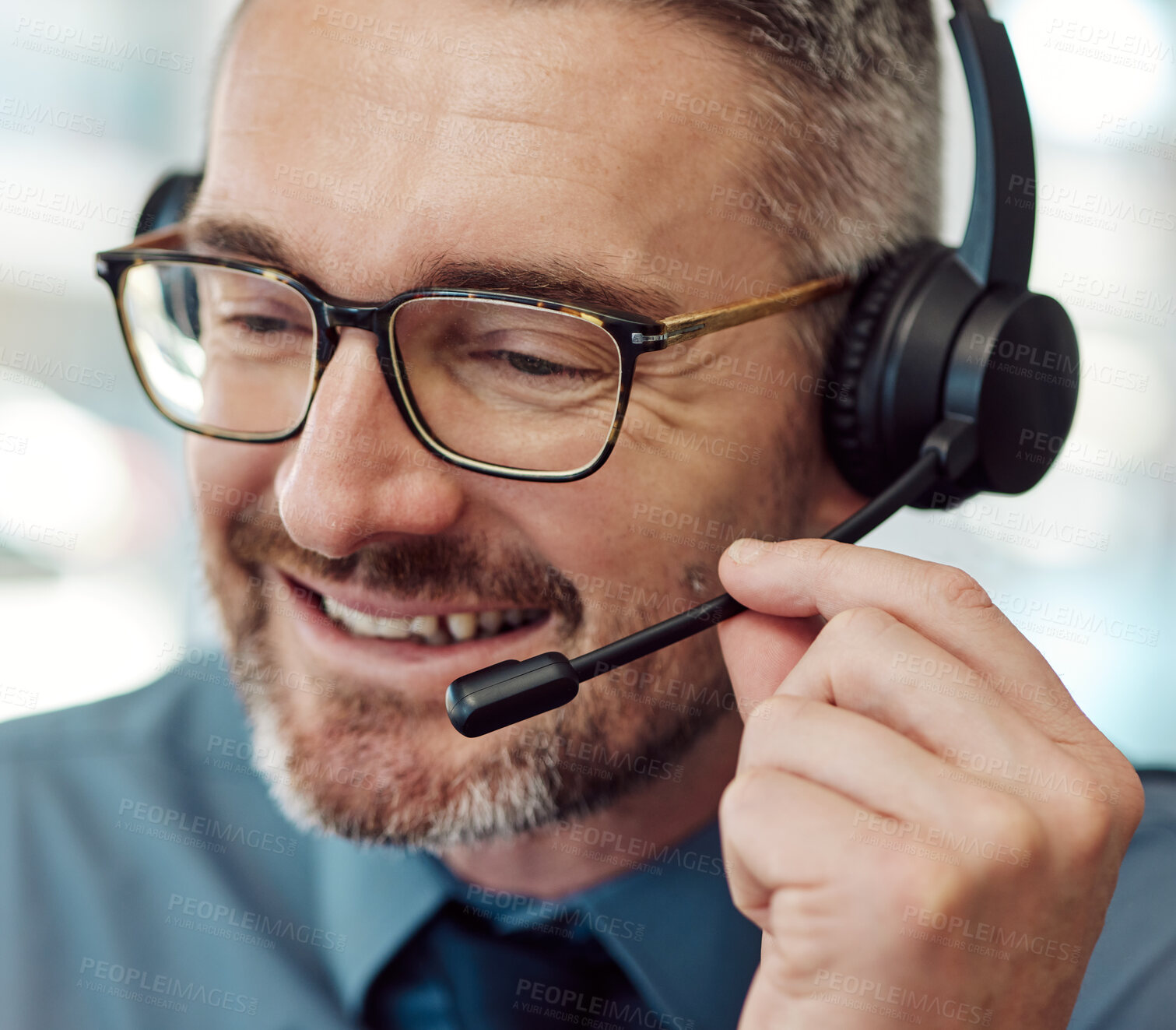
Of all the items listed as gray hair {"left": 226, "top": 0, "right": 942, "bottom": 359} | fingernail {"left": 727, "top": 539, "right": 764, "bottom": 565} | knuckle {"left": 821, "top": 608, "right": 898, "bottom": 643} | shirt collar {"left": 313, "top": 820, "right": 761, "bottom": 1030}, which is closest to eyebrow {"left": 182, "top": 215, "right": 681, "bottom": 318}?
gray hair {"left": 226, "top": 0, "right": 942, "bottom": 359}

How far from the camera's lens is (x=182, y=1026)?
1.13 m

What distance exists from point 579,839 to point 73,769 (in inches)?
29.5

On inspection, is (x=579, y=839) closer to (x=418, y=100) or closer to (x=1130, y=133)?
(x=418, y=100)

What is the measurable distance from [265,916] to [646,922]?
1.59 feet

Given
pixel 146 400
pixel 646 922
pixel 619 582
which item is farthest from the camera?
pixel 146 400

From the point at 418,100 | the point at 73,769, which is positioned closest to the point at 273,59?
the point at 418,100

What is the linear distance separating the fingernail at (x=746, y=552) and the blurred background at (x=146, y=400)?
4.38ft

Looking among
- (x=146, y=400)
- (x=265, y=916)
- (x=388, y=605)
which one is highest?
(x=388, y=605)

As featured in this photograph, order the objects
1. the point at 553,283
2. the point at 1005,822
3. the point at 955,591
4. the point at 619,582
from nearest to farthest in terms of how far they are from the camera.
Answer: the point at 1005,822
the point at 955,591
the point at 553,283
the point at 619,582

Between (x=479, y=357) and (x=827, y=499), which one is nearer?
(x=479, y=357)

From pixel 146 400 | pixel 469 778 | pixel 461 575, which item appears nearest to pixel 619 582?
pixel 461 575

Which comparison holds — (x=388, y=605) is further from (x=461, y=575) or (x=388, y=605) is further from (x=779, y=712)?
(x=779, y=712)

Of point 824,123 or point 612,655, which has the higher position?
point 824,123

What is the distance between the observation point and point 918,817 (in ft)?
2.12
